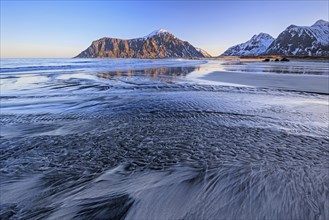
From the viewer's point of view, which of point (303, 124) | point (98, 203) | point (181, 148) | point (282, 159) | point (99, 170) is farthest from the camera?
point (303, 124)

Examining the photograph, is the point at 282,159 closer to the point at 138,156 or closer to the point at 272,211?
the point at 272,211

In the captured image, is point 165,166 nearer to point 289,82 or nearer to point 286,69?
point 289,82

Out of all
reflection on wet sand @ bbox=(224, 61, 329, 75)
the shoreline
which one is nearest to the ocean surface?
the shoreline

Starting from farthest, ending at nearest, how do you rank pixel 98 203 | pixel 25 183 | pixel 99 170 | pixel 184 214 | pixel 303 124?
pixel 303 124
pixel 99 170
pixel 25 183
pixel 98 203
pixel 184 214

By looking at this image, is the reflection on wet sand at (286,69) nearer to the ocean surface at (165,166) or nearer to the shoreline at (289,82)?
the shoreline at (289,82)

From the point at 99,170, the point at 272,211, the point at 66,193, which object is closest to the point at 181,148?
the point at 99,170

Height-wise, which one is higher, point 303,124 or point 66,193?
point 303,124

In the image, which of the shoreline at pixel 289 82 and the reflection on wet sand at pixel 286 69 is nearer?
the shoreline at pixel 289 82

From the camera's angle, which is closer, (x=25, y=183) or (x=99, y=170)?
(x=25, y=183)

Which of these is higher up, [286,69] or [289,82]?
[286,69]

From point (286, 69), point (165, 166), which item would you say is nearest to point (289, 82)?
point (165, 166)

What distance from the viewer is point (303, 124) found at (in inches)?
197

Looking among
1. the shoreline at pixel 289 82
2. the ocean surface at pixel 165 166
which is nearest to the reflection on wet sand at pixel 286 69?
the shoreline at pixel 289 82

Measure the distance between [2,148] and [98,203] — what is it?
2.92 metres
